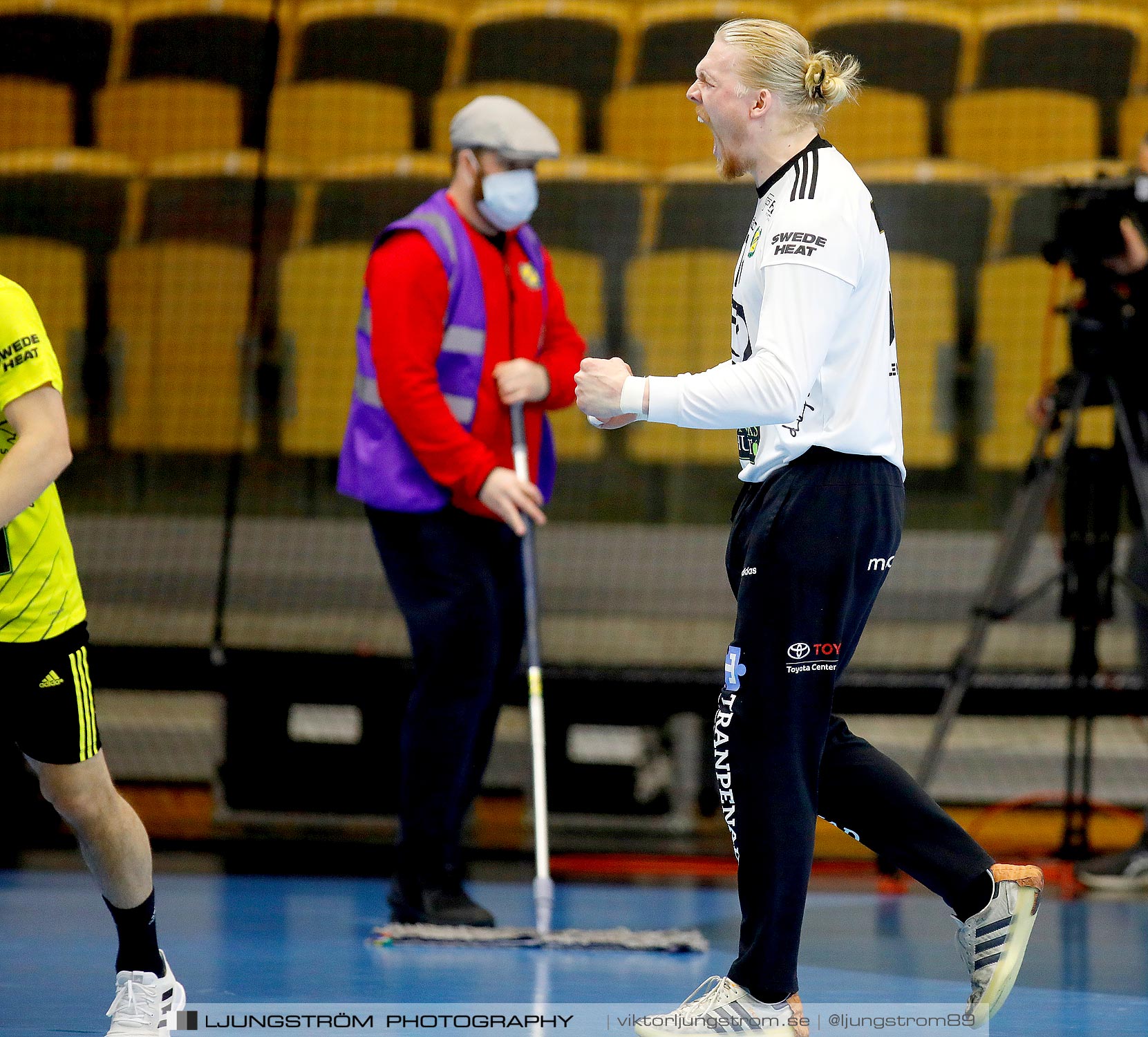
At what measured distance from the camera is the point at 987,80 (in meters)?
6.53

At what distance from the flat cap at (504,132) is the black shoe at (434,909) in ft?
5.27

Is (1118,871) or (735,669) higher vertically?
(735,669)

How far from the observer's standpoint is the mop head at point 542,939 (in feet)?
10.3

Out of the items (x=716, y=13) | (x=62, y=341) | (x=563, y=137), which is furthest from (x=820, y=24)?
(x=62, y=341)

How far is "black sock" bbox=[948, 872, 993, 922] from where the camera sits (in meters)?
2.42

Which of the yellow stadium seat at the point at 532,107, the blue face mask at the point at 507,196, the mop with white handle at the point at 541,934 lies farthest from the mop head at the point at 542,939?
the yellow stadium seat at the point at 532,107

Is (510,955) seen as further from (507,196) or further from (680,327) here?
(680,327)

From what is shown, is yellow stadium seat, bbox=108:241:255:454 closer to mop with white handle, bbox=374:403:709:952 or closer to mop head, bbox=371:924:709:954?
mop with white handle, bbox=374:403:709:952

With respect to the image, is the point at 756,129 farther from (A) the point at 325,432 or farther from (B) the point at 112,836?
(A) the point at 325,432

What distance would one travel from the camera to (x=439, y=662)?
10.8 feet

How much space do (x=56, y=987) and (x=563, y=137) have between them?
4377 millimetres

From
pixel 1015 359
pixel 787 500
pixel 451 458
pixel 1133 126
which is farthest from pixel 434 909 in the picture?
pixel 1133 126

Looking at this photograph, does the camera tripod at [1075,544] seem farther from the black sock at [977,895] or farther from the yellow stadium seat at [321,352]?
the yellow stadium seat at [321,352]

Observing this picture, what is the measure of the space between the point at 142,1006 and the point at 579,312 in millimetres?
3395
